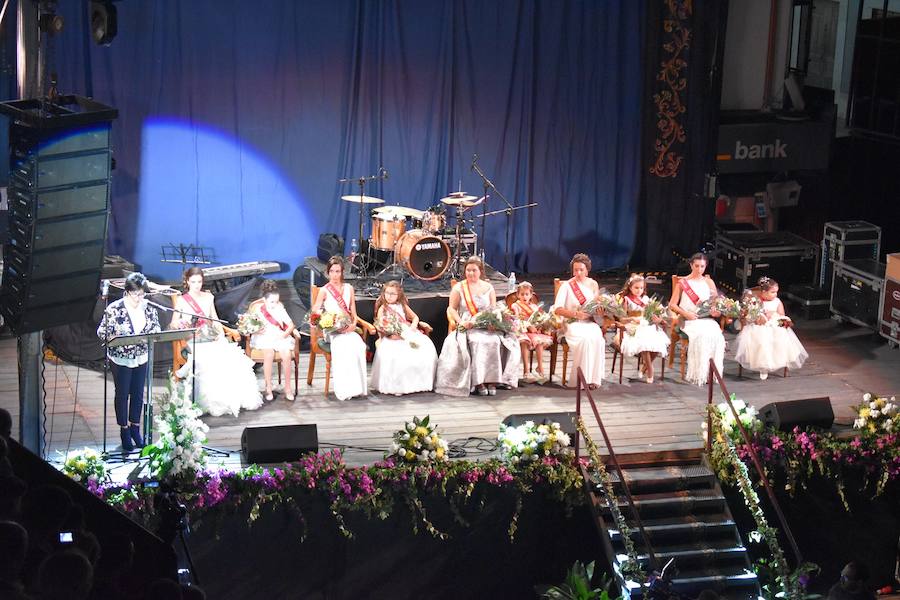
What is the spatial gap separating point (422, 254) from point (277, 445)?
12.6 ft

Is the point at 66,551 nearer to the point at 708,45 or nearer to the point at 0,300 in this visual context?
the point at 0,300

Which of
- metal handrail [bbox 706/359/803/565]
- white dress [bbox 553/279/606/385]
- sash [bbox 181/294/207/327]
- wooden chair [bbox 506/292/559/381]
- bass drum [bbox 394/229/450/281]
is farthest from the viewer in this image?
bass drum [bbox 394/229/450/281]

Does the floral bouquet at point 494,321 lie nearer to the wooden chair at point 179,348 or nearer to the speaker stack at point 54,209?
the wooden chair at point 179,348

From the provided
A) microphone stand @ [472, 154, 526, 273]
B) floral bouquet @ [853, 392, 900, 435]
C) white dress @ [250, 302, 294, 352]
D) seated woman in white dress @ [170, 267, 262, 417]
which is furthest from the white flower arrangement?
microphone stand @ [472, 154, 526, 273]

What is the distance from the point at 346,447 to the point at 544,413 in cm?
151

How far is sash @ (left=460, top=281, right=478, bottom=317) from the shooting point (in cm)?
1192

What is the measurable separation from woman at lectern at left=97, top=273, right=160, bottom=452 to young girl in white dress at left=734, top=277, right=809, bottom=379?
5229 mm

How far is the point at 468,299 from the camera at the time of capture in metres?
12.0

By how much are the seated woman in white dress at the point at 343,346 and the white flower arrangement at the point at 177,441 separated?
198cm

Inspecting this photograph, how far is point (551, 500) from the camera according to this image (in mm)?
10195

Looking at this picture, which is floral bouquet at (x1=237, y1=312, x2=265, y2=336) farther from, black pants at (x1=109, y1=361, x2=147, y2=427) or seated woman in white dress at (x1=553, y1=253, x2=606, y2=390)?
seated woman in white dress at (x1=553, y1=253, x2=606, y2=390)

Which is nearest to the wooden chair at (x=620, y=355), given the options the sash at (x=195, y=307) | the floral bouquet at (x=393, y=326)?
the floral bouquet at (x=393, y=326)

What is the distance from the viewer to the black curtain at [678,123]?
1591cm

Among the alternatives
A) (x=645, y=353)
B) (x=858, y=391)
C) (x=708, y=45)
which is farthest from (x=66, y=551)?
(x=708, y=45)
